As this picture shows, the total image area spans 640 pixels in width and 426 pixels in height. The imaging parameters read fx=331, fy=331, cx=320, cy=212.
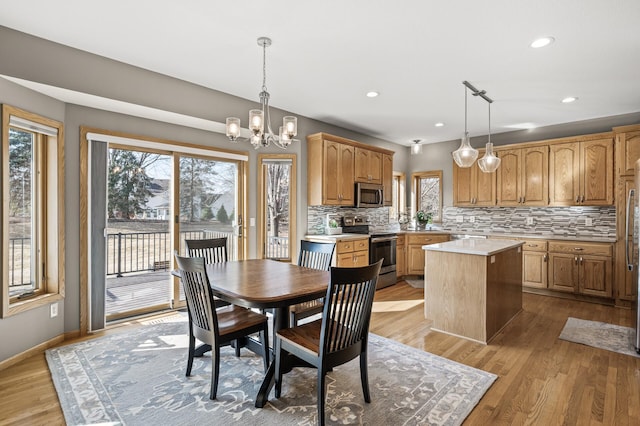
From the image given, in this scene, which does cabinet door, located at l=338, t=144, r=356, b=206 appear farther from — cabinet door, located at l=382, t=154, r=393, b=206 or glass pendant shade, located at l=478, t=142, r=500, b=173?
glass pendant shade, located at l=478, t=142, r=500, b=173

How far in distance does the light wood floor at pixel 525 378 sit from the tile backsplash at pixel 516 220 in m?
1.56

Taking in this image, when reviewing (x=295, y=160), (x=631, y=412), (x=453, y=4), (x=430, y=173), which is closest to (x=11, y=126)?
(x=295, y=160)

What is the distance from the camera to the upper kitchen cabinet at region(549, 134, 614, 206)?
14.9 ft

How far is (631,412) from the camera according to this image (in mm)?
2076

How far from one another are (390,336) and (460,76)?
2710mm

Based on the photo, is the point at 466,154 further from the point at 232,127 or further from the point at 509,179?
the point at 509,179

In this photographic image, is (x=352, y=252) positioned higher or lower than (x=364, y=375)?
higher

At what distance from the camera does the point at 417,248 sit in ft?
19.3

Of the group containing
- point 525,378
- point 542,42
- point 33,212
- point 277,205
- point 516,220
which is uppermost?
point 542,42

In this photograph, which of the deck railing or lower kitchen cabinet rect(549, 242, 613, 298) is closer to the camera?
the deck railing

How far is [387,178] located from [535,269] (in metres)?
2.67

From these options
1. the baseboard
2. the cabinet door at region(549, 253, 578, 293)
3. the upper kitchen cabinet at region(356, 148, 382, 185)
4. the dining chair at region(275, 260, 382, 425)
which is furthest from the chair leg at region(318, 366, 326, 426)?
the cabinet door at region(549, 253, 578, 293)

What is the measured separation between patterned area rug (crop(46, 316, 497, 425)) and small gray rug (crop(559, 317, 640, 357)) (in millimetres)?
1455

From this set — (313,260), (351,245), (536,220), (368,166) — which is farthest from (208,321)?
(536,220)
